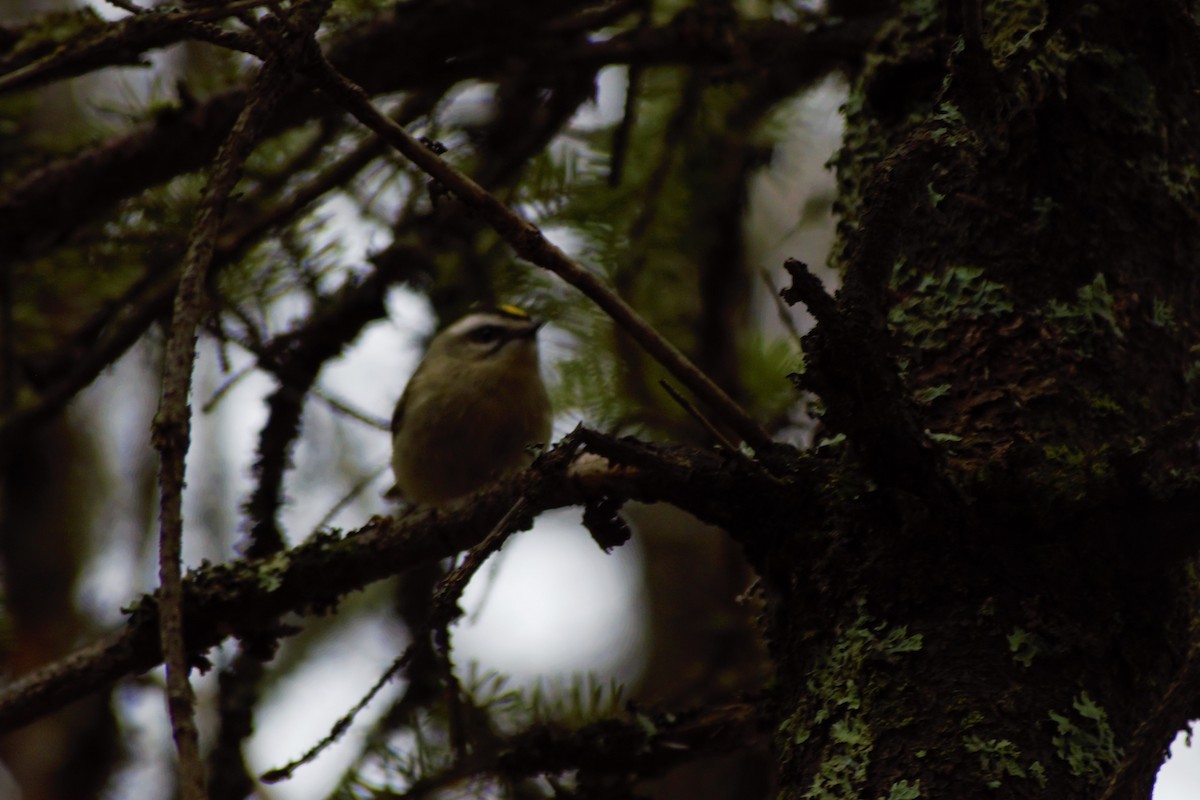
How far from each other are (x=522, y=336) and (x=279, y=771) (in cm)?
277

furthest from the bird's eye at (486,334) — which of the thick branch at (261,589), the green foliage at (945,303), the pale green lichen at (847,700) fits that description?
the pale green lichen at (847,700)

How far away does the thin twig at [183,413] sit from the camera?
4.19 feet

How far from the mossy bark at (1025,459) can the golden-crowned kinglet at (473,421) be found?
2.30 metres

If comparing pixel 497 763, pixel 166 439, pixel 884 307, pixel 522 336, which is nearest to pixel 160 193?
pixel 522 336

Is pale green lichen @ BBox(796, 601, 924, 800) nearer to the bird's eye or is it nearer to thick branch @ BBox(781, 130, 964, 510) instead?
thick branch @ BBox(781, 130, 964, 510)

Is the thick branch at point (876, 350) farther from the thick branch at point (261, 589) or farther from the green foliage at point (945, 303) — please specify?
the thick branch at point (261, 589)

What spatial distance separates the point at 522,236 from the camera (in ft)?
6.28

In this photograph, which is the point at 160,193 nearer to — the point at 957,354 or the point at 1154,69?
the point at 957,354

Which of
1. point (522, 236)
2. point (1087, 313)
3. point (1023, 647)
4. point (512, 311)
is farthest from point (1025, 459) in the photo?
point (512, 311)

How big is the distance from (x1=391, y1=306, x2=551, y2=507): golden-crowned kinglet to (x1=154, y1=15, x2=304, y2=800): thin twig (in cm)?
256

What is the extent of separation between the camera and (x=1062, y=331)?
2037 mm

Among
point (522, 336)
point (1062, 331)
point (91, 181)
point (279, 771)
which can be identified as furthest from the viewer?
point (522, 336)

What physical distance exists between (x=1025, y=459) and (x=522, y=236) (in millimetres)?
822

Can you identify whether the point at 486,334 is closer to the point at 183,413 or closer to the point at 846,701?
the point at 846,701
